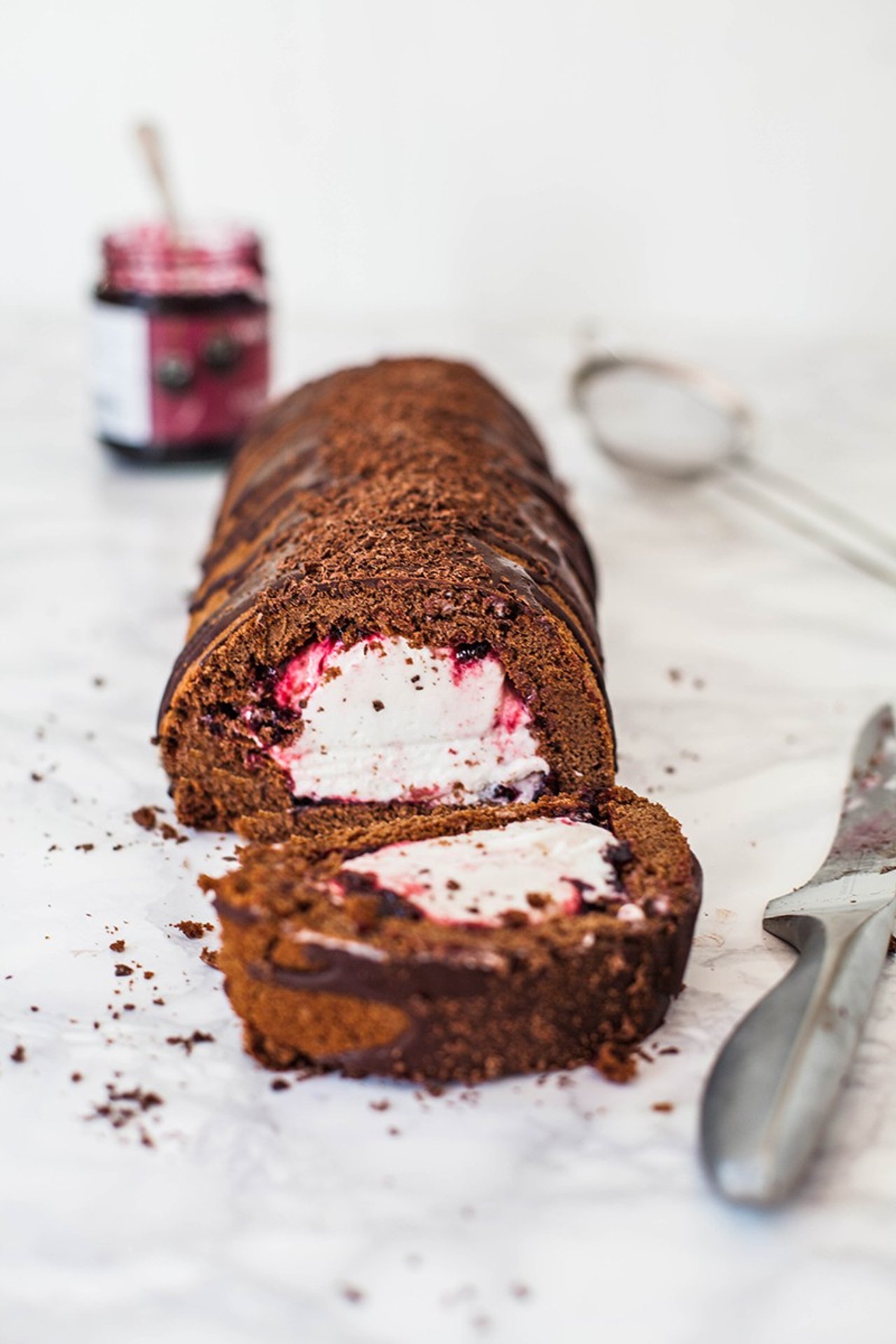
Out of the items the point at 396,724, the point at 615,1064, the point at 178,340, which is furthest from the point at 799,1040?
the point at 178,340

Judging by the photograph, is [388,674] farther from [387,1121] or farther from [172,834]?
[387,1121]

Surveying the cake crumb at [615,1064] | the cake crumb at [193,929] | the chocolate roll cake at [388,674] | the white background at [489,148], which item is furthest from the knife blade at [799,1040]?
the white background at [489,148]

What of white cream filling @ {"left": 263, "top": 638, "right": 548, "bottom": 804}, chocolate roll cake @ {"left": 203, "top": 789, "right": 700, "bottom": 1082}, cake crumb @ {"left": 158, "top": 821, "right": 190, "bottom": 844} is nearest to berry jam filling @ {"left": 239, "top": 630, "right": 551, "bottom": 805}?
white cream filling @ {"left": 263, "top": 638, "right": 548, "bottom": 804}

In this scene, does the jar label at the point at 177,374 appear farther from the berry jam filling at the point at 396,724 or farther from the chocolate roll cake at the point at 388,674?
the berry jam filling at the point at 396,724

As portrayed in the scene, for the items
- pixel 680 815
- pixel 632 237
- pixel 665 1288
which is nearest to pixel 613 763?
pixel 680 815

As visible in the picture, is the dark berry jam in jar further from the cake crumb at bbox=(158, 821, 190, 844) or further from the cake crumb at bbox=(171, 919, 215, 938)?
the cake crumb at bbox=(171, 919, 215, 938)

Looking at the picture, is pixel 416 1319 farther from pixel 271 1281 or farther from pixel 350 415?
pixel 350 415
